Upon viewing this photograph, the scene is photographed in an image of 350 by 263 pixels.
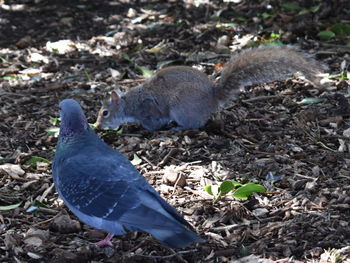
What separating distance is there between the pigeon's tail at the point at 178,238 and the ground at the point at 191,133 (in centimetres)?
38

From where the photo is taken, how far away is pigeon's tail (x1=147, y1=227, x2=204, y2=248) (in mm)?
3936

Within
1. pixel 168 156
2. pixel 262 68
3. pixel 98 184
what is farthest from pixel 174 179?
pixel 262 68

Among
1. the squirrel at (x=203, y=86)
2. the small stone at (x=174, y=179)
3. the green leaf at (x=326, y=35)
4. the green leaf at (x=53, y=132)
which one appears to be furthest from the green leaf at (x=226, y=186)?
the green leaf at (x=326, y=35)

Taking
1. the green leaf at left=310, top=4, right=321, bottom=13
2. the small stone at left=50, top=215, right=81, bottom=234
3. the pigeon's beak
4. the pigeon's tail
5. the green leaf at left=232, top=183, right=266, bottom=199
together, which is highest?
the pigeon's tail

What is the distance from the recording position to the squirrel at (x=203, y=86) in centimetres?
651

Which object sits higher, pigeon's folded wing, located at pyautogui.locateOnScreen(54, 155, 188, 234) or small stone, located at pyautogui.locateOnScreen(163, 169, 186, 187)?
pigeon's folded wing, located at pyautogui.locateOnScreen(54, 155, 188, 234)

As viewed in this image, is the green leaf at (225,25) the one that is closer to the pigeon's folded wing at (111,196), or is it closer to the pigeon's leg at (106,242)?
the pigeon's folded wing at (111,196)

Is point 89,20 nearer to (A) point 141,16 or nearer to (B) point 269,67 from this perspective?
(A) point 141,16

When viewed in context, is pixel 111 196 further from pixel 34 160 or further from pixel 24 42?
pixel 24 42

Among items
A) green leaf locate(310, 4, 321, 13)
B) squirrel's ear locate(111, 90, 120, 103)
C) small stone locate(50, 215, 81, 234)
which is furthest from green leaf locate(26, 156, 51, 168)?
green leaf locate(310, 4, 321, 13)

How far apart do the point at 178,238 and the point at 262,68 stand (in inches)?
119

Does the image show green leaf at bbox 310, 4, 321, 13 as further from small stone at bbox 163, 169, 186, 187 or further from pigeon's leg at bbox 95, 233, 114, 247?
pigeon's leg at bbox 95, 233, 114, 247

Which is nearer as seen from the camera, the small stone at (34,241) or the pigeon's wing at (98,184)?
the pigeon's wing at (98,184)

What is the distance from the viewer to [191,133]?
20.8 ft
